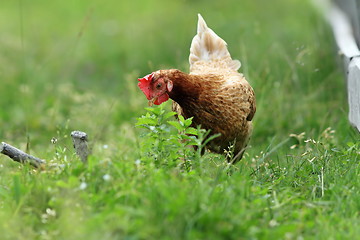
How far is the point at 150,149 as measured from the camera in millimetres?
3756

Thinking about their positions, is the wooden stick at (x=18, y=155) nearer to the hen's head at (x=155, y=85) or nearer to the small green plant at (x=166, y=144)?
the small green plant at (x=166, y=144)

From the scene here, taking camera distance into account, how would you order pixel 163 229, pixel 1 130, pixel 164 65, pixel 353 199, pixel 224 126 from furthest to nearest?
pixel 164 65 < pixel 1 130 < pixel 224 126 < pixel 353 199 < pixel 163 229

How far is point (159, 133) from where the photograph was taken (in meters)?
3.81

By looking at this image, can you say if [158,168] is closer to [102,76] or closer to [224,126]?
[224,126]

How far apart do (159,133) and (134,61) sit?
5.24 m

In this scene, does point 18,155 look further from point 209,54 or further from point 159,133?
point 209,54

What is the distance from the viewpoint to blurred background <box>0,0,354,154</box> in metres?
6.35

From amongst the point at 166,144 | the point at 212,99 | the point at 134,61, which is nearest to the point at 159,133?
the point at 166,144

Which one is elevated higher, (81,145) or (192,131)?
(81,145)

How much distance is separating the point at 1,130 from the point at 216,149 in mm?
2934

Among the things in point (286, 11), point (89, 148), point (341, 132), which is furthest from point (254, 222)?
point (286, 11)

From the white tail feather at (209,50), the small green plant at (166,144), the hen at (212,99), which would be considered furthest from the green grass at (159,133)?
the white tail feather at (209,50)

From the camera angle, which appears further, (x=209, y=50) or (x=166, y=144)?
(x=209, y=50)

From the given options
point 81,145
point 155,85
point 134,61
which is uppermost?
point 134,61
